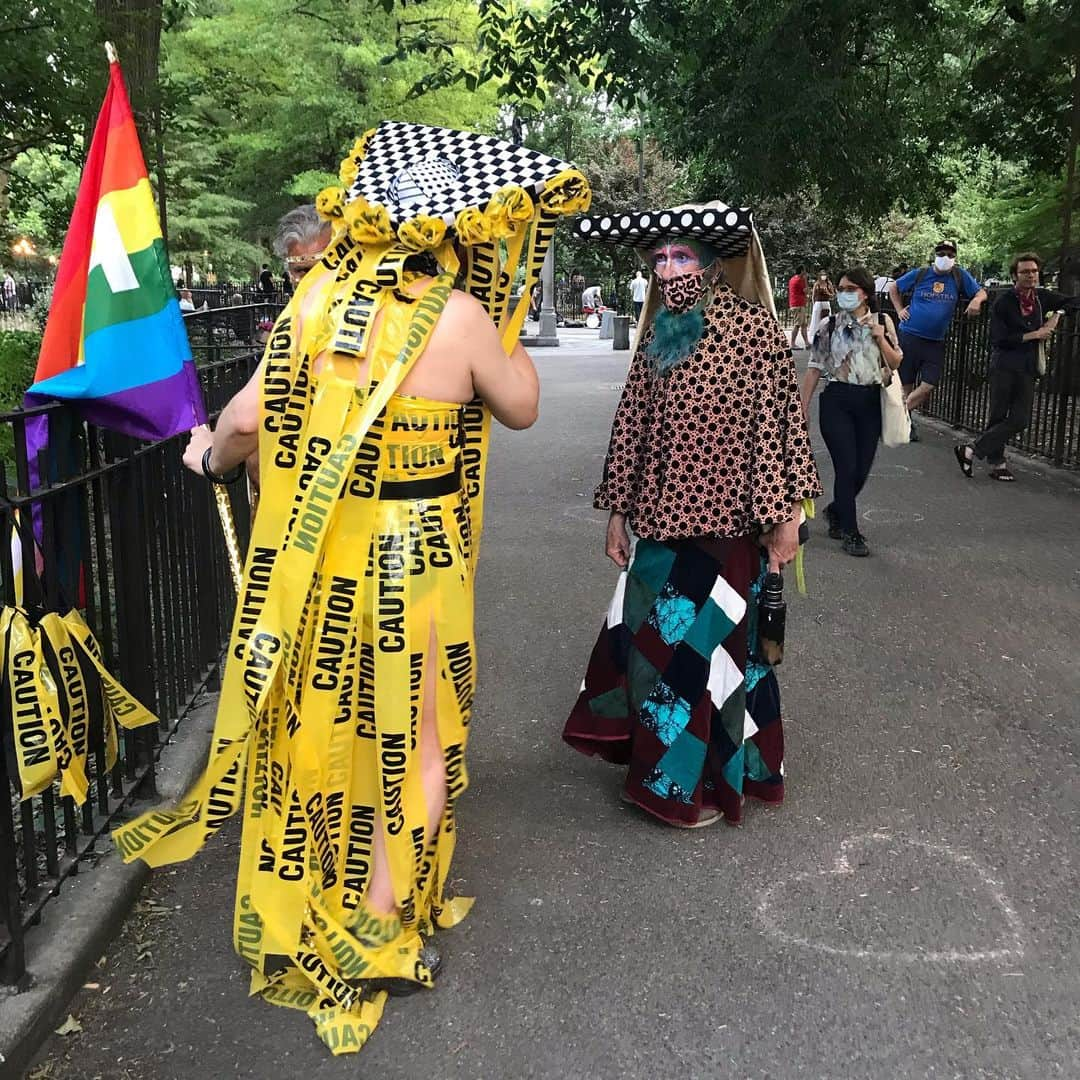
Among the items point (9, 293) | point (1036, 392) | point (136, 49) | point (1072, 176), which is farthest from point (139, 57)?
point (9, 293)

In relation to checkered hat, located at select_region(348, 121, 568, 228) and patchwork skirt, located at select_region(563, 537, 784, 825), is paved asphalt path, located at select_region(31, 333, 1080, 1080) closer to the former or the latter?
patchwork skirt, located at select_region(563, 537, 784, 825)

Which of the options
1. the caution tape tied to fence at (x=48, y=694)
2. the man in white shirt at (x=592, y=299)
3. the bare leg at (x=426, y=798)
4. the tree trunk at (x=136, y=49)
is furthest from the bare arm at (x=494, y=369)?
the man in white shirt at (x=592, y=299)

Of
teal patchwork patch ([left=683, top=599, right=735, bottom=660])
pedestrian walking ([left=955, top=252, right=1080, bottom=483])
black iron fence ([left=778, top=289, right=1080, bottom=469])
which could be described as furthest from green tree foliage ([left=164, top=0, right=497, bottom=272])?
teal patchwork patch ([left=683, top=599, right=735, bottom=660])

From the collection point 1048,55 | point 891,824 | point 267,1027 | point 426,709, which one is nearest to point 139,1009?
point 267,1027

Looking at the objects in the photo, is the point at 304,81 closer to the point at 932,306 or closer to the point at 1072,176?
the point at 1072,176

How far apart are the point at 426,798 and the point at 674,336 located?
5.50 feet

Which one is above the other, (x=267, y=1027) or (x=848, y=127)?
(x=848, y=127)

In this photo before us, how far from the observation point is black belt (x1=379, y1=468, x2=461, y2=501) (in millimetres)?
2830

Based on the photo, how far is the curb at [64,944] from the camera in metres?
2.73

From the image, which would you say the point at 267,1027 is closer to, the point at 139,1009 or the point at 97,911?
the point at 139,1009

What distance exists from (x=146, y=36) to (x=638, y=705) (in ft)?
22.6

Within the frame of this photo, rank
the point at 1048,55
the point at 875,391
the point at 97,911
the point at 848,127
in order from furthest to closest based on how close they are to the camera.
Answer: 1. the point at 848,127
2. the point at 1048,55
3. the point at 875,391
4. the point at 97,911

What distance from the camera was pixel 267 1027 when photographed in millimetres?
2910

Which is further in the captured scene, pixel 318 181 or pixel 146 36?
pixel 318 181
